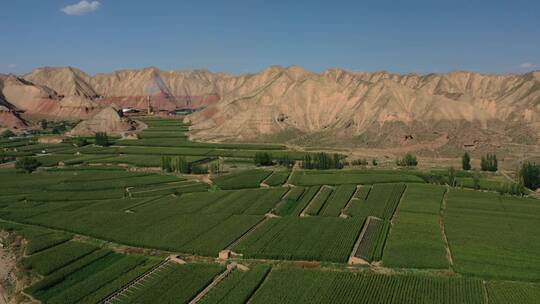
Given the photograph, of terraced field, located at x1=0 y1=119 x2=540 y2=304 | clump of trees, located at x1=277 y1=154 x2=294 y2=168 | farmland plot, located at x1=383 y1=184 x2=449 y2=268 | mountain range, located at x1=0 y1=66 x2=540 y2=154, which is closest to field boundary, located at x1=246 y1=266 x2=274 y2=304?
terraced field, located at x1=0 y1=119 x2=540 y2=304

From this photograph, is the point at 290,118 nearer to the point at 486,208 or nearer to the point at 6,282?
the point at 486,208

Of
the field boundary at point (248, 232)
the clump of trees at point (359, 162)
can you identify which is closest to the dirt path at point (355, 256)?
the field boundary at point (248, 232)

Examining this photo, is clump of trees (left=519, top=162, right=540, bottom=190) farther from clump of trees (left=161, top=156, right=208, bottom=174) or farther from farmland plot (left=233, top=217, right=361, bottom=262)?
clump of trees (left=161, top=156, right=208, bottom=174)

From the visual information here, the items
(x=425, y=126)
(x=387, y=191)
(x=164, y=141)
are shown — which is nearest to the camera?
(x=387, y=191)

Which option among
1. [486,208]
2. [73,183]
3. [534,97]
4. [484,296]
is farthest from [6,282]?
[534,97]

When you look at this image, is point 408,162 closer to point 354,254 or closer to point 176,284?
point 354,254

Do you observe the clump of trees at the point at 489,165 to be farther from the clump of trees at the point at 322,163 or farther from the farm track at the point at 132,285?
the farm track at the point at 132,285
